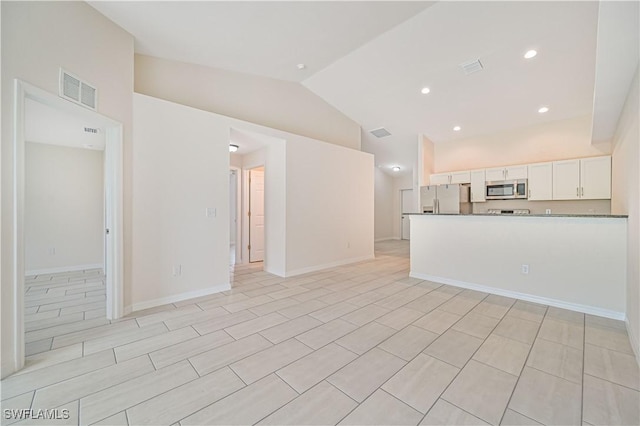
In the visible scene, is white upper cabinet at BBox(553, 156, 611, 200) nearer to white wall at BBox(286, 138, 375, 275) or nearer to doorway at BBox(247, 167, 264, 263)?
white wall at BBox(286, 138, 375, 275)

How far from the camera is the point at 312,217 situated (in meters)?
5.09

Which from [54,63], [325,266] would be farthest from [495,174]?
[54,63]

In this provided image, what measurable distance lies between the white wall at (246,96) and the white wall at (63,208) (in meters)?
3.46

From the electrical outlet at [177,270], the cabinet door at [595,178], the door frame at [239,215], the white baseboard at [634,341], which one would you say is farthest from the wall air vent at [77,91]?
the cabinet door at [595,178]

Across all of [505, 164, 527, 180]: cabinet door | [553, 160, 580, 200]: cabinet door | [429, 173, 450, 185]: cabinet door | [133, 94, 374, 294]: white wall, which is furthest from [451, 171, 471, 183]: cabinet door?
[133, 94, 374, 294]: white wall

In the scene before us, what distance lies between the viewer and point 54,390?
1.70 m

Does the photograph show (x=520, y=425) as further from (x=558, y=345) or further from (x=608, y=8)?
(x=608, y=8)

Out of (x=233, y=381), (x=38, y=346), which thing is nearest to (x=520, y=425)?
(x=233, y=381)

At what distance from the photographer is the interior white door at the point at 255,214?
598 centimetres

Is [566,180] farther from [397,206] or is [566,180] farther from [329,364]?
[397,206]

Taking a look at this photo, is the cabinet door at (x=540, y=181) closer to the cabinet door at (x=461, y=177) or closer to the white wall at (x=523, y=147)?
the white wall at (x=523, y=147)

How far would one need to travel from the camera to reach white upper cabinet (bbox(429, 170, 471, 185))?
19.7 ft

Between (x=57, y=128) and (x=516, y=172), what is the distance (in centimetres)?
849

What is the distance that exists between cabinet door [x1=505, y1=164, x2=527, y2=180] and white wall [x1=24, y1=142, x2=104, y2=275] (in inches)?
345
